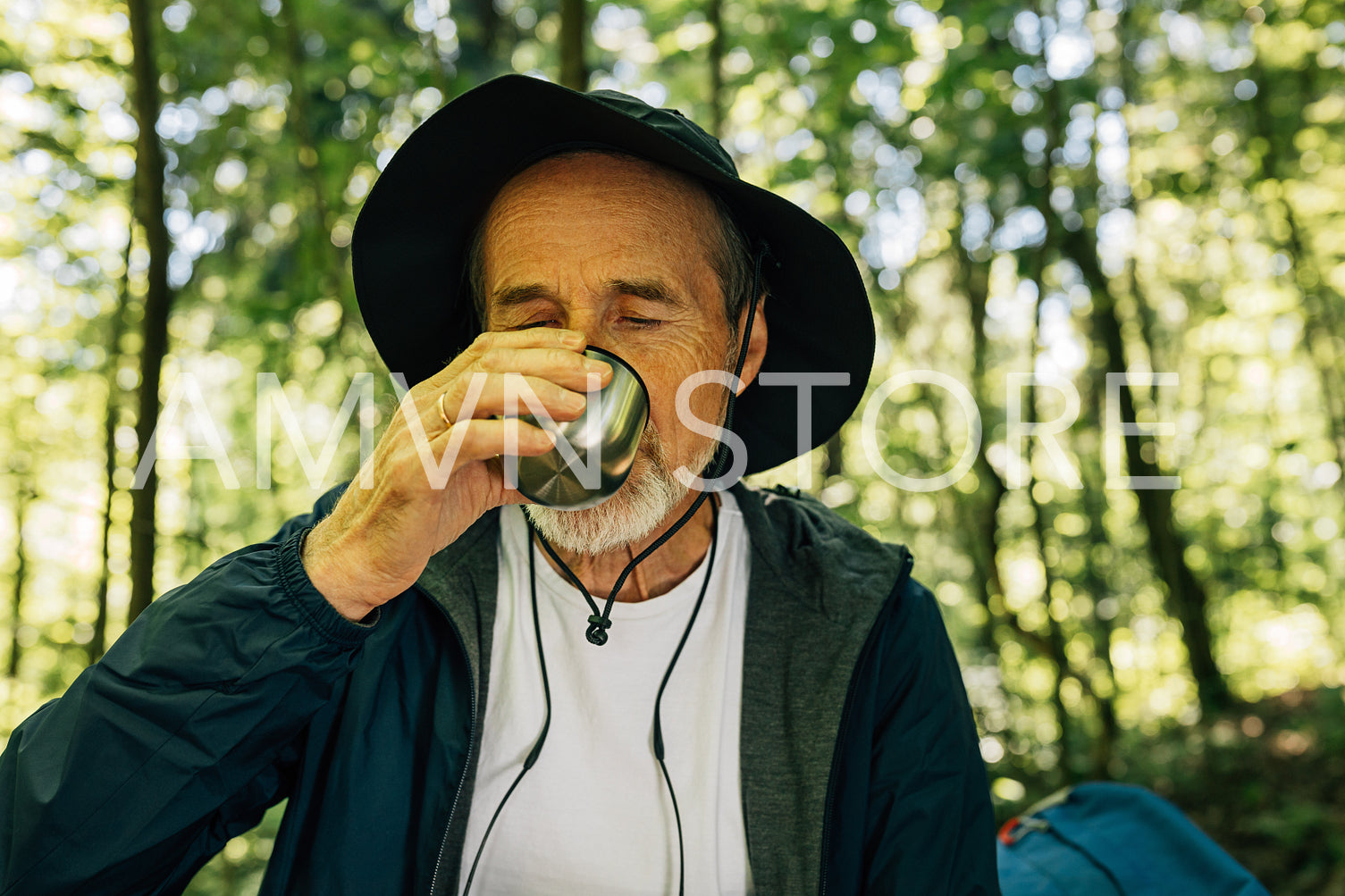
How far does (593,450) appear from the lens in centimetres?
136

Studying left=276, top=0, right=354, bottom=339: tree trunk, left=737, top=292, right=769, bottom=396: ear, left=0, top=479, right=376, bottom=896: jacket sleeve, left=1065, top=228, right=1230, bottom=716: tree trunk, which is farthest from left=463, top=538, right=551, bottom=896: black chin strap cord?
left=1065, top=228, right=1230, bottom=716: tree trunk

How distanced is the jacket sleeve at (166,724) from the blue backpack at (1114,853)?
5.64 feet

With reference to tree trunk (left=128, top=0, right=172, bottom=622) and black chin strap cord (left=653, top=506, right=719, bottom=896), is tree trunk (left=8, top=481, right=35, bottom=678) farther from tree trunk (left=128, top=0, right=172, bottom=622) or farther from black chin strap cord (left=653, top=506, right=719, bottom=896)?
black chin strap cord (left=653, top=506, right=719, bottom=896)

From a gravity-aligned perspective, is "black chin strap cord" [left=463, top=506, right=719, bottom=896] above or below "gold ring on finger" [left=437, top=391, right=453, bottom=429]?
below

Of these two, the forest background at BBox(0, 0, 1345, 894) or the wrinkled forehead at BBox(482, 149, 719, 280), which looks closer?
the wrinkled forehead at BBox(482, 149, 719, 280)

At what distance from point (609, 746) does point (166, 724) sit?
0.90 meters

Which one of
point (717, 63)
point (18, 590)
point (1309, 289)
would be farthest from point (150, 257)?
point (1309, 289)

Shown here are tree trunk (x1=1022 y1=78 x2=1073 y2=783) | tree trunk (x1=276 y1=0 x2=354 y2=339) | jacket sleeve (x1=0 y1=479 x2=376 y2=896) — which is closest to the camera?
jacket sleeve (x1=0 y1=479 x2=376 y2=896)

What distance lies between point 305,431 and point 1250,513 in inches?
466

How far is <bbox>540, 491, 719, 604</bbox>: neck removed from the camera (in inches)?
83.3

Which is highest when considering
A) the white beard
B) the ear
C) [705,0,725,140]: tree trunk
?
[705,0,725,140]: tree trunk

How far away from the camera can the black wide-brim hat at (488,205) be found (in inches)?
71.6

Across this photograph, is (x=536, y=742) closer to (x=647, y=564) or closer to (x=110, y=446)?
(x=647, y=564)

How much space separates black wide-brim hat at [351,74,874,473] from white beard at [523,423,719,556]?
60 centimetres
